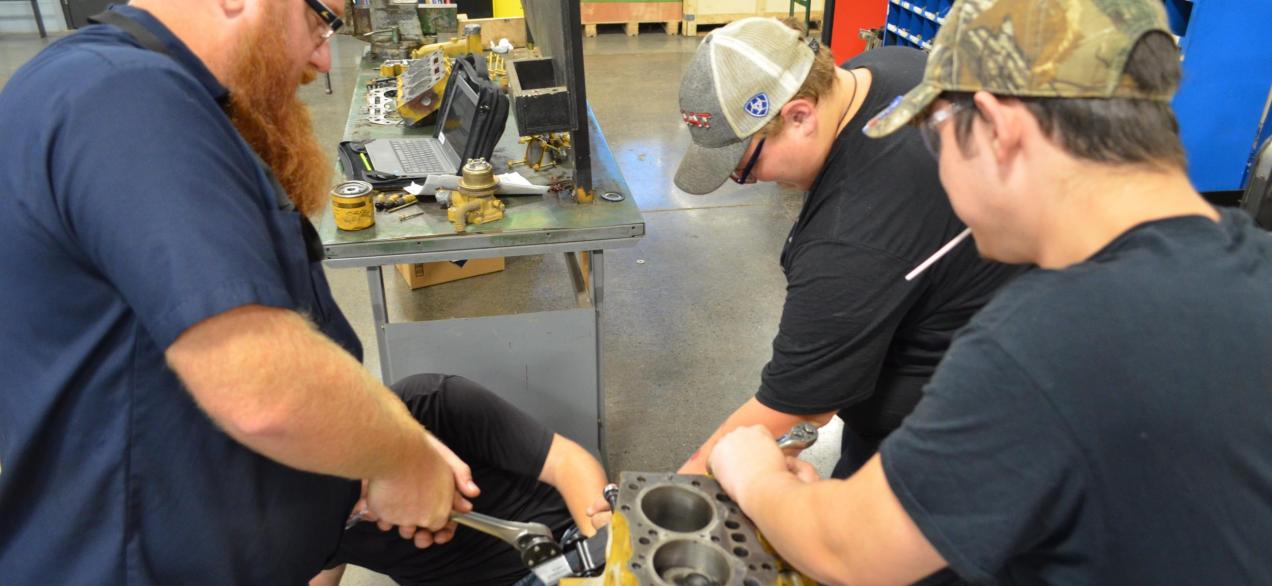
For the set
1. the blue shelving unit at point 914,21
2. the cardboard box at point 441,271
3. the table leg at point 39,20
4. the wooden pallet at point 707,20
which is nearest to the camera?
the cardboard box at point 441,271

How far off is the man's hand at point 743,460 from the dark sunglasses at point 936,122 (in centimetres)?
38

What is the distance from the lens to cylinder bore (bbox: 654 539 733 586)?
91 centimetres

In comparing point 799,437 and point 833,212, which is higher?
point 833,212

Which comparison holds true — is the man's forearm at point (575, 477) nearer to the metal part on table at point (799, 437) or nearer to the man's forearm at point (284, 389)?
the metal part on table at point (799, 437)

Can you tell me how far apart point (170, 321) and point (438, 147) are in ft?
5.34

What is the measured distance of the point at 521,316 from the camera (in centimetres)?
198

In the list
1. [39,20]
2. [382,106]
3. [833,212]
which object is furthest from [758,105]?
[39,20]

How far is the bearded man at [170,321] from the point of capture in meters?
0.80

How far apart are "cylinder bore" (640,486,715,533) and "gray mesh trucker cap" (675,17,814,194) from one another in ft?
1.77

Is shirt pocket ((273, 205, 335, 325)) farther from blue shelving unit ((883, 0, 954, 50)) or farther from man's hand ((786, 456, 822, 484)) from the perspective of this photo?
blue shelving unit ((883, 0, 954, 50))

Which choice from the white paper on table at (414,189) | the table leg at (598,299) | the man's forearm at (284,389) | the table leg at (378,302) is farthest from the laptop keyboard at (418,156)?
the man's forearm at (284,389)

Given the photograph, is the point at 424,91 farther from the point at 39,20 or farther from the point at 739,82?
the point at 39,20

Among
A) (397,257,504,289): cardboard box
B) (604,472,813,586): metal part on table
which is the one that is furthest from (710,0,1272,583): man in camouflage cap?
(397,257,504,289): cardboard box

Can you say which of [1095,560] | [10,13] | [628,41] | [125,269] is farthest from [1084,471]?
[10,13]
